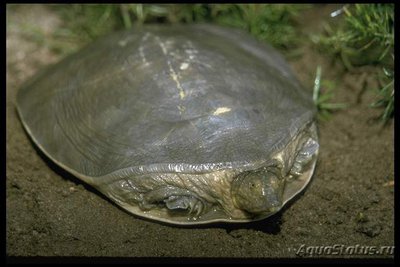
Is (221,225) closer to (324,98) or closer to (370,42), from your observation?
(324,98)

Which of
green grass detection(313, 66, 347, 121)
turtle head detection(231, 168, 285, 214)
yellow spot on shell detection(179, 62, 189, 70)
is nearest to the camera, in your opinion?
turtle head detection(231, 168, 285, 214)

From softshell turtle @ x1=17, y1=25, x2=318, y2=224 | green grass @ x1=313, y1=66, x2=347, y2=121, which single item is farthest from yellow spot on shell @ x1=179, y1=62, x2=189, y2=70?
green grass @ x1=313, y1=66, x2=347, y2=121

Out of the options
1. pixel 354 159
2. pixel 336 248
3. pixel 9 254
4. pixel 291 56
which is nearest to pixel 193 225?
pixel 336 248

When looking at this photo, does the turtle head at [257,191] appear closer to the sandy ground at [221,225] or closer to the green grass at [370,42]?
the sandy ground at [221,225]

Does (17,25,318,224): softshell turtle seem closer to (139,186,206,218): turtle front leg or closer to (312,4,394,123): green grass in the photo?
(139,186,206,218): turtle front leg

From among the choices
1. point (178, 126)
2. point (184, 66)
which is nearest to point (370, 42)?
point (184, 66)

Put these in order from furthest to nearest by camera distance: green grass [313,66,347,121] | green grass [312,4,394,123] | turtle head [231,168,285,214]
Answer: green grass [313,66,347,121], green grass [312,4,394,123], turtle head [231,168,285,214]

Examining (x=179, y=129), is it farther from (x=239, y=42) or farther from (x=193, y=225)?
(x=239, y=42)
